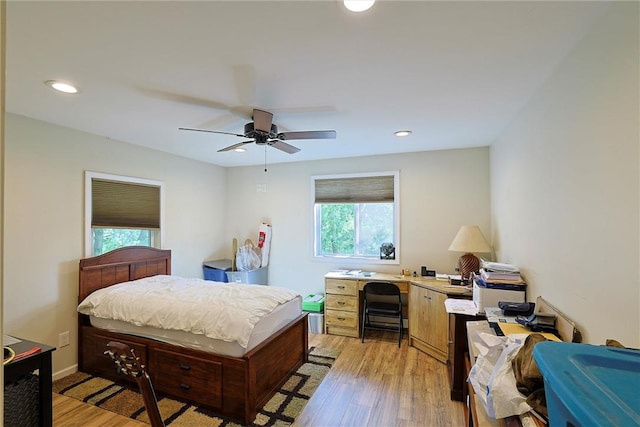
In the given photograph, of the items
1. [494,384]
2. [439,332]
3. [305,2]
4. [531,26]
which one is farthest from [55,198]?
[439,332]

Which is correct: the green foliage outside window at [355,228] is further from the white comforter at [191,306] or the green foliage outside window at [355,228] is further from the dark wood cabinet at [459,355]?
the dark wood cabinet at [459,355]

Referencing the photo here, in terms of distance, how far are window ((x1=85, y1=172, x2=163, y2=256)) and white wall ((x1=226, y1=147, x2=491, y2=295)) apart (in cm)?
142

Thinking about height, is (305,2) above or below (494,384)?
above

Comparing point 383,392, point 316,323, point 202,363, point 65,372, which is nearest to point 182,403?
point 202,363

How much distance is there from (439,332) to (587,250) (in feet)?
6.64

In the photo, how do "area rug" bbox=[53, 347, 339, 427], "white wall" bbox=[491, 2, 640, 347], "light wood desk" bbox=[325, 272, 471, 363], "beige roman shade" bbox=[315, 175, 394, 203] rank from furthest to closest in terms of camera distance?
"beige roman shade" bbox=[315, 175, 394, 203]
"light wood desk" bbox=[325, 272, 471, 363]
"area rug" bbox=[53, 347, 339, 427]
"white wall" bbox=[491, 2, 640, 347]

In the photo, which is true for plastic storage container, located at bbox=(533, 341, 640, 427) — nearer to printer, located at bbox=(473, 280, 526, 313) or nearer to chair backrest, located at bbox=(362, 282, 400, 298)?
printer, located at bbox=(473, 280, 526, 313)

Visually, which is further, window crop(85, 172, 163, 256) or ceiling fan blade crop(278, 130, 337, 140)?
window crop(85, 172, 163, 256)

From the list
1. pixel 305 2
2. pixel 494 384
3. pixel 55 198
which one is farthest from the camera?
pixel 55 198

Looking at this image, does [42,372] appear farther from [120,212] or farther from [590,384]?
[590,384]

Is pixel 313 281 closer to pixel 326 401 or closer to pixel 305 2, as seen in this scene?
pixel 326 401

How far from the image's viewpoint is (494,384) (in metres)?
1.10

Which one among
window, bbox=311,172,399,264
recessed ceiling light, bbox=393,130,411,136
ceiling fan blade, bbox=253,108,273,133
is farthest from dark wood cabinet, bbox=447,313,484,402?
ceiling fan blade, bbox=253,108,273,133

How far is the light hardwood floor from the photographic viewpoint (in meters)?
2.22
